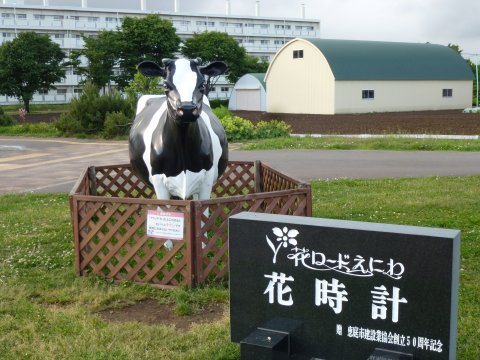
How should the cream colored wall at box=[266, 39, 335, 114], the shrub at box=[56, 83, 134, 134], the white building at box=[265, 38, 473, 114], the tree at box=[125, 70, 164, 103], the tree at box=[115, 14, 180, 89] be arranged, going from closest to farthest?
the tree at box=[125, 70, 164, 103], the shrub at box=[56, 83, 134, 134], the cream colored wall at box=[266, 39, 335, 114], the white building at box=[265, 38, 473, 114], the tree at box=[115, 14, 180, 89]

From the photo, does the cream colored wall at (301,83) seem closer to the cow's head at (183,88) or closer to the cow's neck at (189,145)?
the cow's neck at (189,145)

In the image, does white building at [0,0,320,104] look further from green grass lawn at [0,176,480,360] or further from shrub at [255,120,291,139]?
green grass lawn at [0,176,480,360]

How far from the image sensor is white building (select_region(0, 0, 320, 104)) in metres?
69.2

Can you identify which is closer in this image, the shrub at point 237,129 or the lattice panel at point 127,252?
the lattice panel at point 127,252

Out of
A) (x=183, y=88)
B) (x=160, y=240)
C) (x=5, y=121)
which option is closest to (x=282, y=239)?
(x=160, y=240)

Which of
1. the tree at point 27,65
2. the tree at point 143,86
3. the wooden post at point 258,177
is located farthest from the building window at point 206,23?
the wooden post at point 258,177

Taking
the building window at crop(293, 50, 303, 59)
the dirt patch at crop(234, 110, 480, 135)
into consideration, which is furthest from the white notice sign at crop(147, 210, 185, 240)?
the building window at crop(293, 50, 303, 59)

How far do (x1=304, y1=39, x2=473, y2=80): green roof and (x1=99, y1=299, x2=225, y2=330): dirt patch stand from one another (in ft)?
129

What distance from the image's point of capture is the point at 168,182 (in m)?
8.37

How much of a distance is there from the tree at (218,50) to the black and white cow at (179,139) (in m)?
55.6

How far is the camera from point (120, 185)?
12.9 meters

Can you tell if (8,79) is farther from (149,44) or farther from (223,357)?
(223,357)

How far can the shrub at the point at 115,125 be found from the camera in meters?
31.2

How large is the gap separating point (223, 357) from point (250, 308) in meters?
0.68
